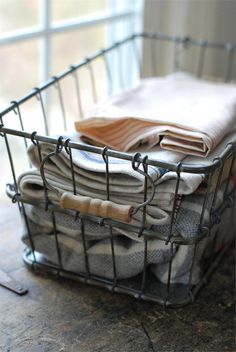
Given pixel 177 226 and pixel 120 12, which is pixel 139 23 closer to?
pixel 120 12

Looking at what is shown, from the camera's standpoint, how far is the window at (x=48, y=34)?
95cm

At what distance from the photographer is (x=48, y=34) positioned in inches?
39.0

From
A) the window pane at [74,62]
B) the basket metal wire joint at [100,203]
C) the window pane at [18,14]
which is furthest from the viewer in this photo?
the window pane at [74,62]

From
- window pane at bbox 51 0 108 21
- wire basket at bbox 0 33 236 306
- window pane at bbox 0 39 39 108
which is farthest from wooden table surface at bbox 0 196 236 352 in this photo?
window pane at bbox 51 0 108 21

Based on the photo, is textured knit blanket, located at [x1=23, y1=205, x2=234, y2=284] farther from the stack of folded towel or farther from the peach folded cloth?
the peach folded cloth

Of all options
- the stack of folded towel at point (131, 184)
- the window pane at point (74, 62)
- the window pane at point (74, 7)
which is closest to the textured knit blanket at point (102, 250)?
the stack of folded towel at point (131, 184)

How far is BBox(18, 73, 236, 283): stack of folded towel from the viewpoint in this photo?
67 centimetres

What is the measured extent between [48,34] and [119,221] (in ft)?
1.44

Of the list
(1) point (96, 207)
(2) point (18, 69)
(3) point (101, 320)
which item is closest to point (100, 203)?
(1) point (96, 207)

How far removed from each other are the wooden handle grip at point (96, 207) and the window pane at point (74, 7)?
1.45 feet

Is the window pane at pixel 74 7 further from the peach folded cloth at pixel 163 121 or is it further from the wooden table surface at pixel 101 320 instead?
the wooden table surface at pixel 101 320

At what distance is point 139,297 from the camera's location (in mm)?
710

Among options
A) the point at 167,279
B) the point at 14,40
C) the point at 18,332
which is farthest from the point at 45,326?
the point at 14,40

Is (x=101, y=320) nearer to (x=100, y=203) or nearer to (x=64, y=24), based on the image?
(x=100, y=203)
